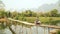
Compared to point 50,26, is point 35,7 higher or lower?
higher

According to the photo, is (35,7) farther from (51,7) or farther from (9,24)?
(9,24)

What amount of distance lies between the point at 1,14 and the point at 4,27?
0.24m

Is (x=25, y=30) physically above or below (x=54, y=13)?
below

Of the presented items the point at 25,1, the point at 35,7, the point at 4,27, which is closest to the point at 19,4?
the point at 25,1

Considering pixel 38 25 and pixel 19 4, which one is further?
pixel 19 4

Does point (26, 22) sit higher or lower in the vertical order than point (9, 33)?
higher

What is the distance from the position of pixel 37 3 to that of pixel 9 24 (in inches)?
24.4

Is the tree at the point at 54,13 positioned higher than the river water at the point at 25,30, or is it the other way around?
the tree at the point at 54,13

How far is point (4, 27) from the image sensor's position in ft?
9.45

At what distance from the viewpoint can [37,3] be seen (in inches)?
113

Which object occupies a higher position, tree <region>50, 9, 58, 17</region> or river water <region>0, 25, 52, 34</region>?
tree <region>50, 9, 58, 17</region>

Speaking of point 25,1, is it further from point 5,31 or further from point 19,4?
point 5,31

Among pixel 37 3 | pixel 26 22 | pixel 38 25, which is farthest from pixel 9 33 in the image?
pixel 37 3

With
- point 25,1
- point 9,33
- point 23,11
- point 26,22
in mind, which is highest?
point 25,1
